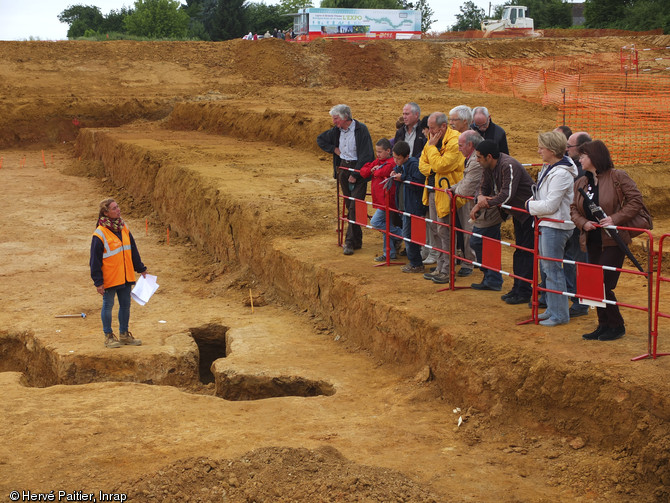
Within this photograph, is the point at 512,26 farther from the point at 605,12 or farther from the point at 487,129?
the point at 487,129

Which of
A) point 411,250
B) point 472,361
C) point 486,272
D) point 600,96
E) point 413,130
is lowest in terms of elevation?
point 472,361

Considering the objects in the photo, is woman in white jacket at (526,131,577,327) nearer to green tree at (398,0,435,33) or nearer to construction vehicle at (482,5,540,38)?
construction vehicle at (482,5,540,38)

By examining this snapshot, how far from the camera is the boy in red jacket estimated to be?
10.8m

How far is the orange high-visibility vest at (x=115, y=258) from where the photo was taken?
9625 millimetres

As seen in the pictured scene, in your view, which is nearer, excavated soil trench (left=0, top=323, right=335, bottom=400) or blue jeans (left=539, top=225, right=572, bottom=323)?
blue jeans (left=539, top=225, right=572, bottom=323)

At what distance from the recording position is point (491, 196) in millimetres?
8945

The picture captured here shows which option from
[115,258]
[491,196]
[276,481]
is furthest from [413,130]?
[276,481]

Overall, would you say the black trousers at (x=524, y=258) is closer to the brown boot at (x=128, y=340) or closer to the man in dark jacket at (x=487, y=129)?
the man in dark jacket at (x=487, y=129)

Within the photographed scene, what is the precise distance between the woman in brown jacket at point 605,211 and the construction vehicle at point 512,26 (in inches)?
1706

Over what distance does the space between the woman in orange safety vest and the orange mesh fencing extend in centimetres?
1132

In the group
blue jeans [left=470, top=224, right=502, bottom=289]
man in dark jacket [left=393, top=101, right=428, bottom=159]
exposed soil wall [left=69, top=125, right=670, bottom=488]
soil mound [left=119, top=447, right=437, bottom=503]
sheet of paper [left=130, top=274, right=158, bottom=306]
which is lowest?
soil mound [left=119, top=447, right=437, bottom=503]

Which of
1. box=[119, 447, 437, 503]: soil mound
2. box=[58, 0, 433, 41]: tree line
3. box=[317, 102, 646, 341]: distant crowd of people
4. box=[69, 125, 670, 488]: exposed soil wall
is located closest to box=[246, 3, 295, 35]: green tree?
box=[58, 0, 433, 41]: tree line

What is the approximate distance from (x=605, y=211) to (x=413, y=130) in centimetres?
410

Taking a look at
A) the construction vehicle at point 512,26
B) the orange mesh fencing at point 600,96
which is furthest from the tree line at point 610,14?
the orange mesh fencing at point 600,96
